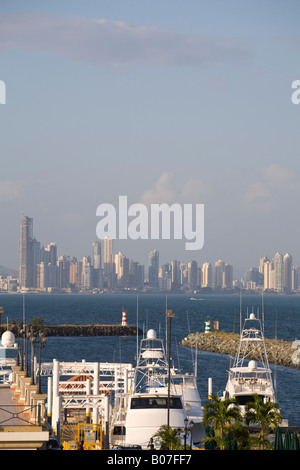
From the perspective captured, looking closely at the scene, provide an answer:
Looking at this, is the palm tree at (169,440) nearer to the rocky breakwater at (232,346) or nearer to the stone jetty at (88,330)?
the rocky breakwater at (232,346)

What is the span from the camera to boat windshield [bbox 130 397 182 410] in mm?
40844

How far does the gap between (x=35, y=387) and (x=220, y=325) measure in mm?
141446

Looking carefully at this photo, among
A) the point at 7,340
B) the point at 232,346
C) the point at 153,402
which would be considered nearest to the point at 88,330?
the point at 232,346

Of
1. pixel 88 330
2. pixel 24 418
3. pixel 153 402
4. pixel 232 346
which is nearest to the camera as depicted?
pixel 24 418

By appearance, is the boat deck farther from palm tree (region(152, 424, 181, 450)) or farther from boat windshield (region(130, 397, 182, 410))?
boat windshield (region(130, 397, 182, 410))

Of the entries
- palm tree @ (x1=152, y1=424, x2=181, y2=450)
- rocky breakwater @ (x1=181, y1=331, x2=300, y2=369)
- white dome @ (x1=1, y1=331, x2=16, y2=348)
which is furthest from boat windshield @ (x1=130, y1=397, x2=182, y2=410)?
rocky breakwater @ (x1=181, y1=331, x2=300, y2=369)

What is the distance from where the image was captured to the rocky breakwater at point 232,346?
99.3 meters

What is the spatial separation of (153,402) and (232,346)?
7466 centimetres

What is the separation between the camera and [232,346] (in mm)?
114750

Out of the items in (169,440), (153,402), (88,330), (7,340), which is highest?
(7,340)

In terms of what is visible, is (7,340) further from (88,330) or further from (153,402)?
(88,330)

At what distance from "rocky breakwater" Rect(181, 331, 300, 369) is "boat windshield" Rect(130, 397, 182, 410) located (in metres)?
47.5
